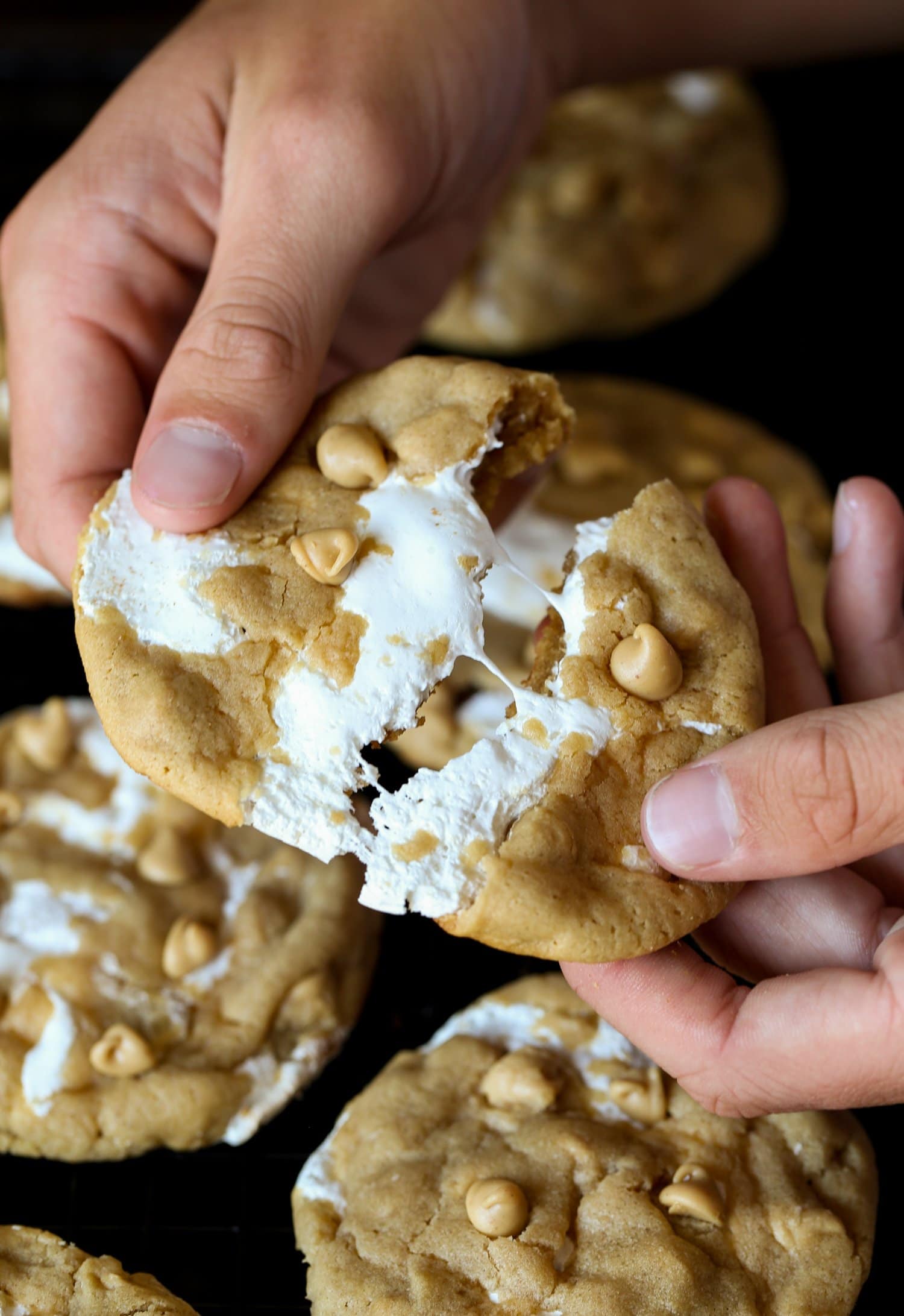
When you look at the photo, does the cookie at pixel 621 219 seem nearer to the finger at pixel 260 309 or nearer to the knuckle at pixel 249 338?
the finger at pixel 260 309

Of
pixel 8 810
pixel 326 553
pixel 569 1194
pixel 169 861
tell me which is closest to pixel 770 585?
pixel 326 553

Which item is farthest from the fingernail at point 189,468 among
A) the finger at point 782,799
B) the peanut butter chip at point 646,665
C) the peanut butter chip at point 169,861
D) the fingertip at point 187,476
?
the peanut butter chip at point 169,861

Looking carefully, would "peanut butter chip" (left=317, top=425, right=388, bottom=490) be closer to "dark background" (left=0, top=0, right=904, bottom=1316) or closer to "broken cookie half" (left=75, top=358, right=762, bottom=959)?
"broken cookie half" (left=75, top=358, right=762, bottom=959)

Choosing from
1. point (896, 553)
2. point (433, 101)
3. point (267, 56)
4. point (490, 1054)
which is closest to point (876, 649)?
point (896, 553)

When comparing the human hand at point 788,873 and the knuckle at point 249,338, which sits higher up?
the knuckle at point 249,338

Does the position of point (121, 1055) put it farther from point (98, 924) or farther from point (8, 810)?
point (8, 810)

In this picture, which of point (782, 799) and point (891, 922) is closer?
point (782, 799)
